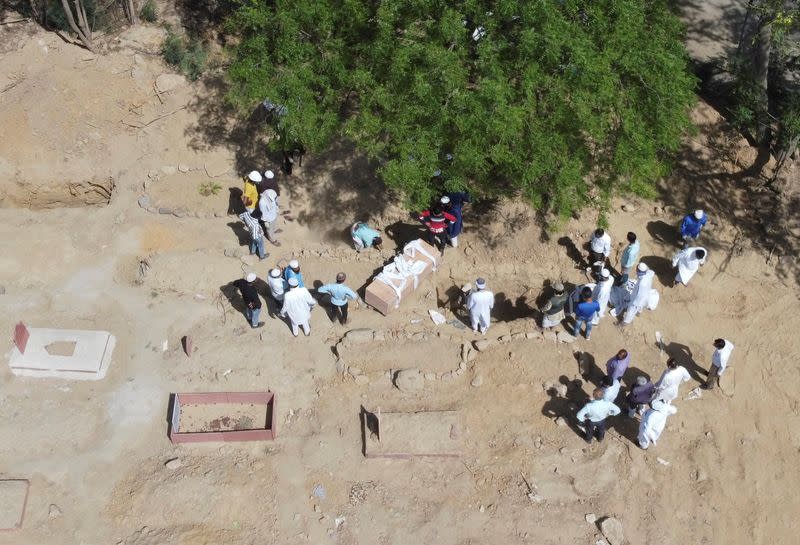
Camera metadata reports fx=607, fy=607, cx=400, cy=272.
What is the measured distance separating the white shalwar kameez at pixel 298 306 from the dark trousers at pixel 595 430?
17.3 ft

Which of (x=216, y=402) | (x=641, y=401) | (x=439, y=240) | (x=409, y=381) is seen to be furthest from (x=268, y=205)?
(x=641, y=401)

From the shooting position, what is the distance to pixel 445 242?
13219mm

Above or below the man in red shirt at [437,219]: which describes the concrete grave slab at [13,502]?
below

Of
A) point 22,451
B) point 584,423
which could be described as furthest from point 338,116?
point 22,451

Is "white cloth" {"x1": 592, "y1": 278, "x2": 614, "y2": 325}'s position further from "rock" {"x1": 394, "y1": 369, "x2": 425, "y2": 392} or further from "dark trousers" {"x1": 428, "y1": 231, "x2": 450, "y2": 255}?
"rock" {"x1": 394, "y1": 369, "x2": 425, "y2": 392}

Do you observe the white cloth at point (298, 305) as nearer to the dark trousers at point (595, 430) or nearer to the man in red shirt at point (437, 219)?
the man in red shirt at point (437, 219)

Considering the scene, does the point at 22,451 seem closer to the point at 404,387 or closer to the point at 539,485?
the point at 404,387

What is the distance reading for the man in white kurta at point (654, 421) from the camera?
9.84 meters

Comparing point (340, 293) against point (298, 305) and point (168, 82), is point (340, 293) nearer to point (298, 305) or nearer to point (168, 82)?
point (298, 305)

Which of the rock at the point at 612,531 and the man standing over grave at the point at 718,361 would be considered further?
the man standing over grave at the point at 718,361

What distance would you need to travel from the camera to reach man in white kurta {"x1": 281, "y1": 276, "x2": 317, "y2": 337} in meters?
10.8

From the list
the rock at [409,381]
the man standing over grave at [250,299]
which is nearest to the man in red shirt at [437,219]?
the rock at [409,381]

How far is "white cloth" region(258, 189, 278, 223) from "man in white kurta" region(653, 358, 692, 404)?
8076mm

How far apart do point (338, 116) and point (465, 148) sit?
9.08 ft
